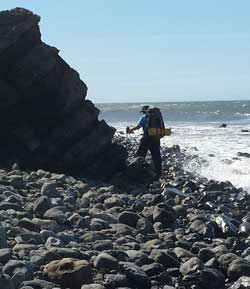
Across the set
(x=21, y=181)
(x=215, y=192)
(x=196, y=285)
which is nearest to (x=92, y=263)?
(x=196, y=285)

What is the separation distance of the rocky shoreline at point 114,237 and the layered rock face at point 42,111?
1876 mm

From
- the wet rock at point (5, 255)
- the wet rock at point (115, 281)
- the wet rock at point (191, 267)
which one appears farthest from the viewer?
the wet rock at point (191, 267)

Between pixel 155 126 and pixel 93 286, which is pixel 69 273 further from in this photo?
pixel 155 126

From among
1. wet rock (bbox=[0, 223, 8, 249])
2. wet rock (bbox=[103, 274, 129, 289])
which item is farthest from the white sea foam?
wet rock (bbox=[0, 223, 8, 249])

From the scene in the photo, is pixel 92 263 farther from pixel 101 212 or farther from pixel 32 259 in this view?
pixel 101 212

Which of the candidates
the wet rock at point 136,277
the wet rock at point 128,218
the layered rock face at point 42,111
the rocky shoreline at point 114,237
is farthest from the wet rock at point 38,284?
the layered rock face at point 42,111

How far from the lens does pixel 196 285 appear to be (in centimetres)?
726

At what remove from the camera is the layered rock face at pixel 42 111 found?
14.7 m

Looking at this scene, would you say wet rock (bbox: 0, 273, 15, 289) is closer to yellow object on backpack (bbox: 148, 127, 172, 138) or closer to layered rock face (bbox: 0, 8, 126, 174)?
layered rock face (bbox: 0, 8, 126, 174)

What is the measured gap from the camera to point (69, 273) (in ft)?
20.3

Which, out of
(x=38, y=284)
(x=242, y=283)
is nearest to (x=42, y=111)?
(x=242, y=283)

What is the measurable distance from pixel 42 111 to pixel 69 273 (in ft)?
30.9

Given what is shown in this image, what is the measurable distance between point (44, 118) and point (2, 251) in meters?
9.13

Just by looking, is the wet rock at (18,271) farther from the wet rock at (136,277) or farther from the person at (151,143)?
the person at (151,143)
